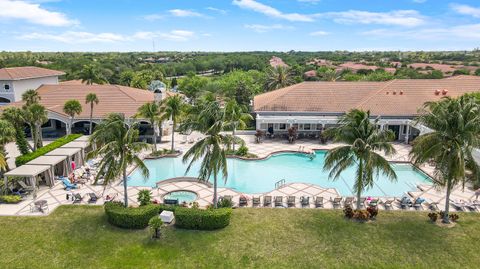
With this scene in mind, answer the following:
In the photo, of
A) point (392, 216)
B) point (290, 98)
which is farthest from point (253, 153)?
point (392, 216)

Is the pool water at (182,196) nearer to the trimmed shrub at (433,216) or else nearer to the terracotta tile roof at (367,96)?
the trimmed shrub at (433,216)

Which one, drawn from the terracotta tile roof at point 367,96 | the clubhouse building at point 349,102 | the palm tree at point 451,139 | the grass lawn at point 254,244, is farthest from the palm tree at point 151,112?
the palm tree at point 451,139

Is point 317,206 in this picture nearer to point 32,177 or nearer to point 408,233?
point 408,233

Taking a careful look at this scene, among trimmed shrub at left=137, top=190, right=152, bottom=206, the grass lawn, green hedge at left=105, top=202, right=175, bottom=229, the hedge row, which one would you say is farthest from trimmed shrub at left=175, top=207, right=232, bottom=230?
trimmed shrub at left=137, top=190, right=152, bottom=206

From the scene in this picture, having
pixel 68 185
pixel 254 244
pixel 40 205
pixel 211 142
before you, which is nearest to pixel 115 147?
pixel 211 142

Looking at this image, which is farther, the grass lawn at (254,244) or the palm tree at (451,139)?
the palm tree at (451,139)

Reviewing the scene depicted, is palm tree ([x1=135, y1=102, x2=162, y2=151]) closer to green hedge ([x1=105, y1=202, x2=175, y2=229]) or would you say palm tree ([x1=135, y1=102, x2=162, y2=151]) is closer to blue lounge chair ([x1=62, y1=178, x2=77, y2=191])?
blue lounge chair ([x1=62, y1=178, x2=77, y2=191])

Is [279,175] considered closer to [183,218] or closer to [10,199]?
[183,218]
